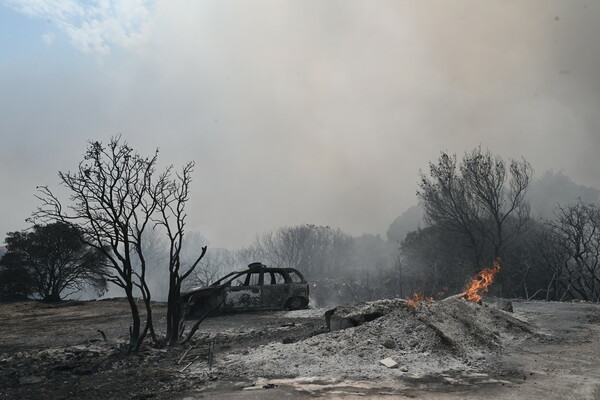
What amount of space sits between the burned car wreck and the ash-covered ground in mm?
2210

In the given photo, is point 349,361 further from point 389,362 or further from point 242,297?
point 242,297

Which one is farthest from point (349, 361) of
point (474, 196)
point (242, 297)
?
point (474, 196)

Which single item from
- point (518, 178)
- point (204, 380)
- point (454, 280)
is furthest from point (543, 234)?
point (204, 380)

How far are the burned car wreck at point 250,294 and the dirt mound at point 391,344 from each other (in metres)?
5.04

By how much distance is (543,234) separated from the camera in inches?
1009

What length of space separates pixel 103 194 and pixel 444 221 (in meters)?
24.6

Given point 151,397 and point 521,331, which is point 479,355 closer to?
point 521,331

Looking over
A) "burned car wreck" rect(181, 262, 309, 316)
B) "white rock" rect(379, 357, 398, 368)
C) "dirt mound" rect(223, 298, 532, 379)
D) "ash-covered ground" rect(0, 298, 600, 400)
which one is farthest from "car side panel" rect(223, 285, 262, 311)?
"white rock" rect(379, 357, 398, 368)

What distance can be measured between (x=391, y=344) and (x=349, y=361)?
0.93 m

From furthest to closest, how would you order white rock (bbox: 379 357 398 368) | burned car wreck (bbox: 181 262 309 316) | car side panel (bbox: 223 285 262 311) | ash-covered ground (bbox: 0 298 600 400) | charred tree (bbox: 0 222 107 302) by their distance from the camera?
charred tree (bbox: 0 222 107 302) → car side panel (bbox: 223 285 262 311) → burned car wreck (bbox: 181 262 309 316) → white rock (bbox: 379 357 398 368) → ash-covered ground (bbox: 0 298 600 400)

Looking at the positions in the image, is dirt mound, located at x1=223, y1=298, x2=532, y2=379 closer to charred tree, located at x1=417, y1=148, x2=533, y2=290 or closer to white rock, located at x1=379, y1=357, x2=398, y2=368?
white rock, located at x1=379, y1=357, x2=398, y2=368

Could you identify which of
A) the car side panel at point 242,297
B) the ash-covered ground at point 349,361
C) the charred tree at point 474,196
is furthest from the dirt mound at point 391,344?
the charred tree at point 474,196

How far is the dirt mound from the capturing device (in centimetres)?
587

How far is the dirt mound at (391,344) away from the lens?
5.87m
